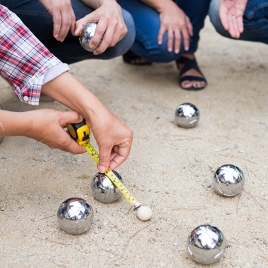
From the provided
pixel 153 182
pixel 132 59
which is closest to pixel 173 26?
pixel 132 59

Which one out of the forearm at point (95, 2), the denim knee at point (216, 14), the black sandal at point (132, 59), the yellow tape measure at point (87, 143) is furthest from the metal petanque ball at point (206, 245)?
the black sandal at point (132, 59)

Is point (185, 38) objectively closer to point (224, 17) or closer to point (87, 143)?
point (224, 17)

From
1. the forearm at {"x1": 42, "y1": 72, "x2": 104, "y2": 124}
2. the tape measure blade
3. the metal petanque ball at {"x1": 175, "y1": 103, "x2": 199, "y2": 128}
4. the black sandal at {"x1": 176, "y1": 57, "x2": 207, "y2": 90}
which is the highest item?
the forearm at {"x1": 42, "y1": 72, "x2": 104, "y2": 124}

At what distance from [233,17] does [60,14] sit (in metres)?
1.10

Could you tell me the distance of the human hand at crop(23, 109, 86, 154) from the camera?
64.7 inches

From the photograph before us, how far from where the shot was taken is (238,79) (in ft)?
10.3

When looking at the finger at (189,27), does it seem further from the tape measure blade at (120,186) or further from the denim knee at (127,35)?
the tape measure blade at (120,186)

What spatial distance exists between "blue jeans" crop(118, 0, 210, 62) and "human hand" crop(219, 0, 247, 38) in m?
0.23

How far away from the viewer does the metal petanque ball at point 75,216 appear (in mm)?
1666

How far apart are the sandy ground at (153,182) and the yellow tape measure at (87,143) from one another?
67 mm

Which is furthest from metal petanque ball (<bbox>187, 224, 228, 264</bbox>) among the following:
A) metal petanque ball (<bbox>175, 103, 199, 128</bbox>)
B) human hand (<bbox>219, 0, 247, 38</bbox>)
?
human hand (<bbox>219, 0, 247, 38</bbox>)

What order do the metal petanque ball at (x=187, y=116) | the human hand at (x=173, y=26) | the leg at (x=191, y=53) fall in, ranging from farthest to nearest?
1. the leg at (x=191, y=53)
2. the human hand at (x=173, y=26)
3. the metal petanque ball at (x=187, y=116)

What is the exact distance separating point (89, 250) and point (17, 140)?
0.89 meters

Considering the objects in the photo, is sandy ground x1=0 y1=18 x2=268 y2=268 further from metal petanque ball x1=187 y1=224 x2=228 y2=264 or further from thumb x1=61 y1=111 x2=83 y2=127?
thumb x1=61 y1=111 x2=83 y2=127
